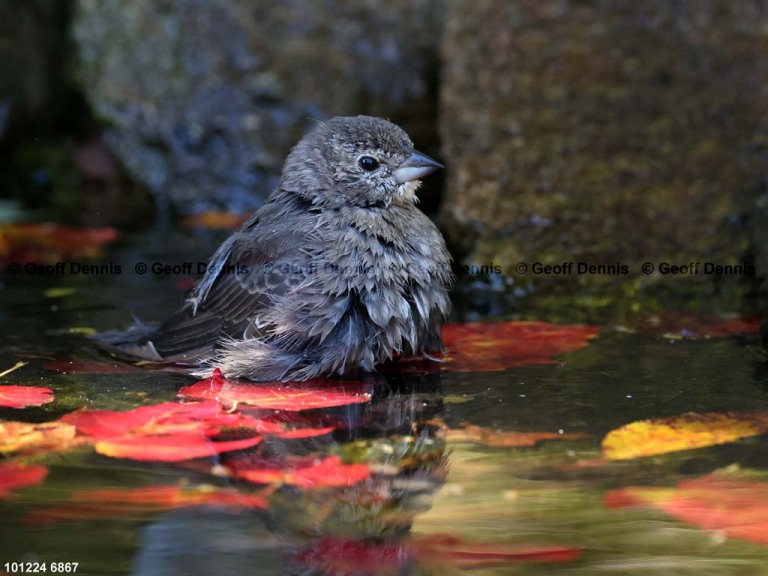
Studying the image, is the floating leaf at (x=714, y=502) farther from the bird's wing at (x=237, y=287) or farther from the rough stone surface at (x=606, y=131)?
the rough stone surface at (x=606, y=131)

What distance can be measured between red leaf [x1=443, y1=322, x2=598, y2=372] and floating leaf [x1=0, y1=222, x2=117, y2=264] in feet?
9.06

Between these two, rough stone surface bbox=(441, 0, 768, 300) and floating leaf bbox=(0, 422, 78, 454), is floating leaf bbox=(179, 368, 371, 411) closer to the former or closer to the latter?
floating leaf bbox=(0, 422, 78, 454)

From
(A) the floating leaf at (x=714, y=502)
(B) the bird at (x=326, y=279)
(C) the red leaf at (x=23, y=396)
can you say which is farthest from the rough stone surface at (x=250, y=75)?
(A) the floating leaf at (x=714, y=502)

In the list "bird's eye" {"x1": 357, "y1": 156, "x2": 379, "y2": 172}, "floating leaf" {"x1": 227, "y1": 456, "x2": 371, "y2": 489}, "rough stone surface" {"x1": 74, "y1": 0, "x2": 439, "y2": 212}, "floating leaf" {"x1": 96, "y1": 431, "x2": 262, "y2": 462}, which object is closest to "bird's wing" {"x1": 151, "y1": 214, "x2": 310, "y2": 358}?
"bird's eye" {"x1": 357, "y1": 156, "x2": 379, "y2": 172}

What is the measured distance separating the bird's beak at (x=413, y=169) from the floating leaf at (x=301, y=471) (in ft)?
5.71

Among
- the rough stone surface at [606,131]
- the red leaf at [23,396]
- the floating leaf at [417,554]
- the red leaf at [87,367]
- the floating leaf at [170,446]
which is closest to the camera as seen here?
the floating leaf at [417,554]

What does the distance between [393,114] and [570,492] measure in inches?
201

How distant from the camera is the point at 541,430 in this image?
3.76m

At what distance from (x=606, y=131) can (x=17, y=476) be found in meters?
4.16

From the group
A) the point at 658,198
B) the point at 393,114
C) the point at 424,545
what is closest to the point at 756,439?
the point at 424,545

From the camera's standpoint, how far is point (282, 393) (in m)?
4.32

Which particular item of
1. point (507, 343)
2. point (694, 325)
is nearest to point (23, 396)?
point (507, 343)

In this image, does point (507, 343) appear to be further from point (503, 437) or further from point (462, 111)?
point (462, 111)

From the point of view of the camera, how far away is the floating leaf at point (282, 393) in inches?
165
